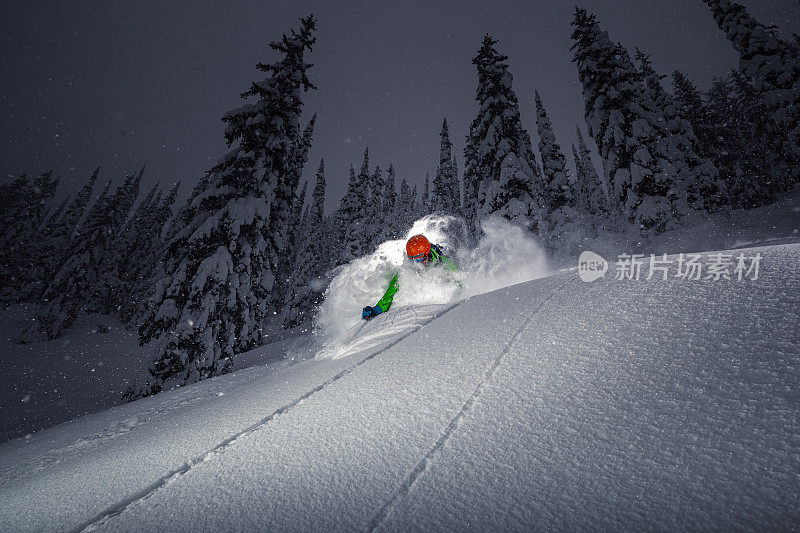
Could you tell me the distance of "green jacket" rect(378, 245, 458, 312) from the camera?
873 cm

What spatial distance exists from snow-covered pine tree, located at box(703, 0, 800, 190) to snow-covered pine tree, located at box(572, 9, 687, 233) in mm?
6536

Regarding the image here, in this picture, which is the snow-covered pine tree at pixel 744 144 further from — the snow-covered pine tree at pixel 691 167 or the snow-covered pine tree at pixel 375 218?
the snow-covered pine tree at pixel 375 218

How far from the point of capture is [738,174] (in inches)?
1037

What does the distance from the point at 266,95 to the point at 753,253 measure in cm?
1419

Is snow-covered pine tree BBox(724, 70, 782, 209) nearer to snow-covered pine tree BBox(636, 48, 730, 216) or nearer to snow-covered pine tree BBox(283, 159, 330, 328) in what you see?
snow-covered pine tree BBox(636, 48, 730, 216)

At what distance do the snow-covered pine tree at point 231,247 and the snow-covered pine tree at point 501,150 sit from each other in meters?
10.6

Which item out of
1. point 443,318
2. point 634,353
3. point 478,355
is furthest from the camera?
point 443,318

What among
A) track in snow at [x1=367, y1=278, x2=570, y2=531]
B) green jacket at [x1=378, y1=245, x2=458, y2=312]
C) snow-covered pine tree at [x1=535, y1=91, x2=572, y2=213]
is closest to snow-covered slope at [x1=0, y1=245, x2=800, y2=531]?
track in snow at [x1=367, y1=278, x2=570, y2=531]

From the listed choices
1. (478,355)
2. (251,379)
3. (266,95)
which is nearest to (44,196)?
(266,95)

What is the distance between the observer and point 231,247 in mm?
11438

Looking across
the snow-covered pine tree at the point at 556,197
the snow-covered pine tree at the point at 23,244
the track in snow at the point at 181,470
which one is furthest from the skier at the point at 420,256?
the snow-covered pine tree at the point at 23,244

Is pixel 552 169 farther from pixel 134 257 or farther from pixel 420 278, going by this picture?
pixel 134 257

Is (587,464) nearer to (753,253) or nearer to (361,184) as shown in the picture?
(753,253)

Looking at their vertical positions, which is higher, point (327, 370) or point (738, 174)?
point (738, 174)
